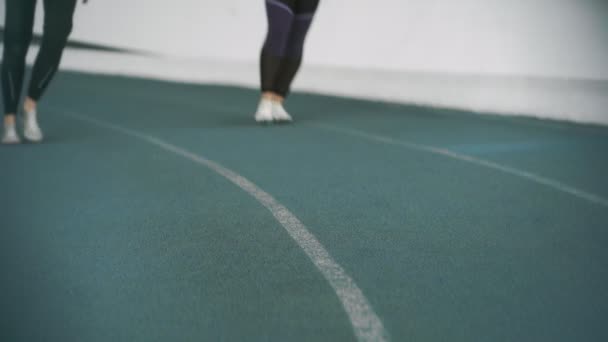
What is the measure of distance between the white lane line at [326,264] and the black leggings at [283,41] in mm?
2447

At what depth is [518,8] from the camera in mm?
8383

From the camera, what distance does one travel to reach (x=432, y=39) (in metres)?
9.77

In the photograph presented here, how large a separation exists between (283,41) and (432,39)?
3.20 meters

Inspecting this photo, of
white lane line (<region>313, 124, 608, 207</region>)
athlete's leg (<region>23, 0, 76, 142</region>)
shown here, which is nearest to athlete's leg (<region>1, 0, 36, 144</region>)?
athlete's leg (<region>23, 0, 76, 142</region>)

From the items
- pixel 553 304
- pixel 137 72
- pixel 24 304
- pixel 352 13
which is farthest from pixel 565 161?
pixel 137 72

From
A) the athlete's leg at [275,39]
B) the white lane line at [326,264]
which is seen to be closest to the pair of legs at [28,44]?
the white lane line at [326,264]

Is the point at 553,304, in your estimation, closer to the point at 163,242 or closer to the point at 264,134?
the point at 163,242

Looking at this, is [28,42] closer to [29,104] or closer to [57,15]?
[57,15]

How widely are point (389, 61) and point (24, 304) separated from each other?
29.2 feet

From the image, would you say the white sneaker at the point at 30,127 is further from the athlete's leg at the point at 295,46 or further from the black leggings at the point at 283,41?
the athlete's leg at the point at 295,46

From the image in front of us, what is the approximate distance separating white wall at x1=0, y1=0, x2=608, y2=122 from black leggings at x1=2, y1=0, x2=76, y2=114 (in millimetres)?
5593

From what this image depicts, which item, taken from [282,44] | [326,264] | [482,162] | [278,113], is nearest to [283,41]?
[282,44]

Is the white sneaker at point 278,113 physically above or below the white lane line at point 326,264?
below

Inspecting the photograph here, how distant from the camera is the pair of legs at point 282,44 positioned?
750 centimetres
